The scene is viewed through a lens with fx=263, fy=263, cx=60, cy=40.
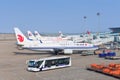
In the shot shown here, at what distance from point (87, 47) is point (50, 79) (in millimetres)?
39761

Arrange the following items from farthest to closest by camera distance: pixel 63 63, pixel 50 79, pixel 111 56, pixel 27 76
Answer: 1. pixel 111 56
2. pixel 63 63
3. pixel 27 76
4. pixel 50 79

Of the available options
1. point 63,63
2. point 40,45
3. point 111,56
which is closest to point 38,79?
point 63,63

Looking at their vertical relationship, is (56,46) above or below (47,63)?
above

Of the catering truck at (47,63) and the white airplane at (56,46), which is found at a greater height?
the white airplane at (56,46)

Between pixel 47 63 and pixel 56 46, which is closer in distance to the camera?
pixel 47 63

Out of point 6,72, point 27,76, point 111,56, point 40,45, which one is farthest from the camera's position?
point 40,45

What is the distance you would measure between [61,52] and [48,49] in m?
4.62

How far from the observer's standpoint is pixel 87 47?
7738 centimetres

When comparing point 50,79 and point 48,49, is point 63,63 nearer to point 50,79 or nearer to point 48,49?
point 50,79

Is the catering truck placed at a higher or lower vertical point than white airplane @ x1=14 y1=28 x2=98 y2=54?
lower

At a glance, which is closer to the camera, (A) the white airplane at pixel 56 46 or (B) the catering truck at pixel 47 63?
(B) the catering truck at pixel 47 63

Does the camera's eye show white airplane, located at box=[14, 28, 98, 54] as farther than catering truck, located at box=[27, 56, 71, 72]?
Yes

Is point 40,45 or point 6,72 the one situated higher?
point 40,45

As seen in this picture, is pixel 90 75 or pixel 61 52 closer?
pixel 90 75
